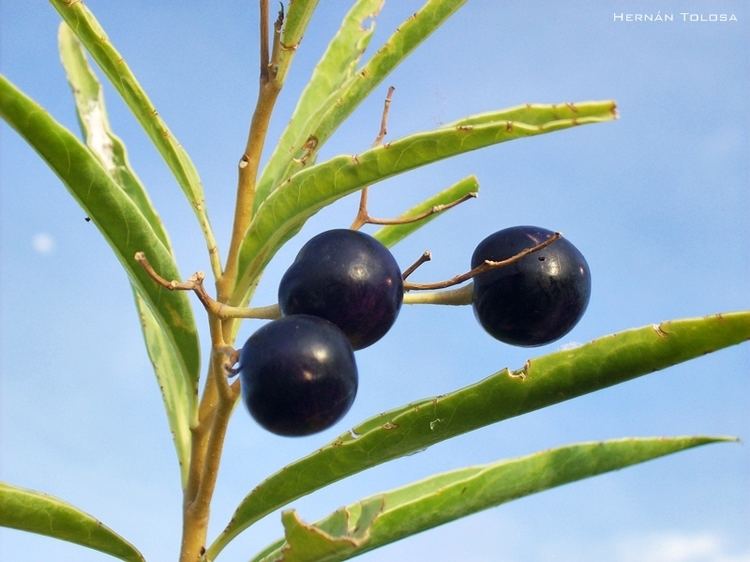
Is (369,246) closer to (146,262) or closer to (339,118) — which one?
(146,262)

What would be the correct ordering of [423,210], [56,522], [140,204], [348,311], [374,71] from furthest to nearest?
1. [423,210]
2. [140,204]
3. [374,71]
4. [56,522]
5. [348,311]

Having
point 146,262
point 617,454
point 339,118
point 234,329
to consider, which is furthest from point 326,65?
point 617,454

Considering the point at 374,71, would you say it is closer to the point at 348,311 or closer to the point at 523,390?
the point at 348,311

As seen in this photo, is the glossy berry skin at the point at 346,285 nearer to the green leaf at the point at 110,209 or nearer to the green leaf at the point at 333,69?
the green leaf at the point at 110,209

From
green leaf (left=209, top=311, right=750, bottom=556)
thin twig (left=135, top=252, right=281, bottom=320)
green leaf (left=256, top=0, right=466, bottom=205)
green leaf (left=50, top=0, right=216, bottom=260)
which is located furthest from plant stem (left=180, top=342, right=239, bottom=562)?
green leaf (left=256, top=0, right=466, bottom=205)

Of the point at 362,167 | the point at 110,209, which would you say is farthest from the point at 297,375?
the point at 110,209

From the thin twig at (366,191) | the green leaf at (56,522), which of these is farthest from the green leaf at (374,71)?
the green leaf at (56,522)
